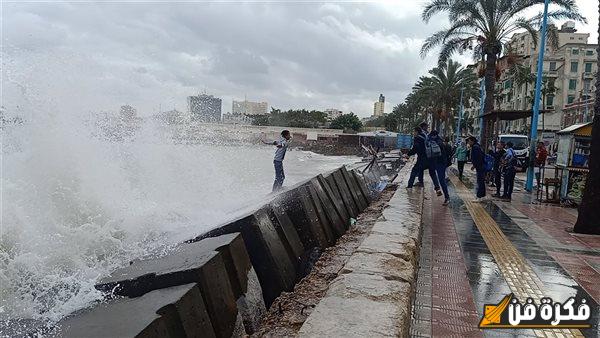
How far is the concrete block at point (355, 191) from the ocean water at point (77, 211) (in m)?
2.92

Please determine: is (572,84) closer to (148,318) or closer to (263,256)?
(263,256)

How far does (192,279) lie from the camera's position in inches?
129

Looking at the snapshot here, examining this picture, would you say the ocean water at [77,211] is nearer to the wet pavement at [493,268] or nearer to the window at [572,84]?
the wet pavement at [493,268]

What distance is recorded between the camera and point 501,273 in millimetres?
4918

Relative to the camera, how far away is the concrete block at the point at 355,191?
1062 cm

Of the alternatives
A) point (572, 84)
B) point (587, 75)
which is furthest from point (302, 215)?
point (572, 84)

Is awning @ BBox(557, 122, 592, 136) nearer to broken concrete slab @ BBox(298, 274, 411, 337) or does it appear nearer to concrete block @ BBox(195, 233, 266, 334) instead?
broken concrete slab @ BBox(298, 274, 411, 337)

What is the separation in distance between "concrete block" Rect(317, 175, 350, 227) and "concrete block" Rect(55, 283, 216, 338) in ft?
16.1

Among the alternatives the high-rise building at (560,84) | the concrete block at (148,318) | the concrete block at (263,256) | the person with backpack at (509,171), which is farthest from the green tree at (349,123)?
the concrete block at (148,318)

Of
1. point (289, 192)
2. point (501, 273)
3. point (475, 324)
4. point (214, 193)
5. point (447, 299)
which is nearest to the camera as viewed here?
point (475, 324)

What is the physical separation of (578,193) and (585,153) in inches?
39.8

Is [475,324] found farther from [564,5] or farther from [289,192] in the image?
[564,5]

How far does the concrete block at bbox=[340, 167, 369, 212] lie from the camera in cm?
1062

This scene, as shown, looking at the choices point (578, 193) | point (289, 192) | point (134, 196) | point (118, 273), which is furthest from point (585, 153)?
point (118, 273)
